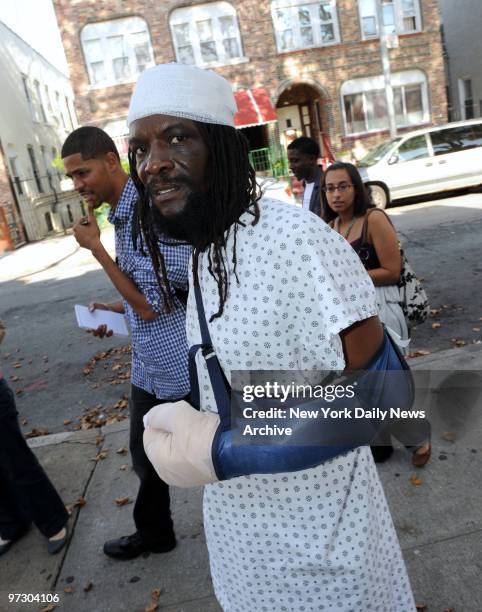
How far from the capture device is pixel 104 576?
274 centimetres

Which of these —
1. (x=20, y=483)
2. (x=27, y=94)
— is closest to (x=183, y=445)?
(x=20, y=483)

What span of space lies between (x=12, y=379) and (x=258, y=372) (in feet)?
18.3

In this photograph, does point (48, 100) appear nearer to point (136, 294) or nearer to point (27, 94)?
→ point (27, 94)

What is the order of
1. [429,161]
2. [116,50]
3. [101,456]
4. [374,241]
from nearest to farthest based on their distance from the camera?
[374,241], [101,456], [429,161], [116,50]

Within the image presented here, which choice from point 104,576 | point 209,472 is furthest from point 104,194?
point 104,576

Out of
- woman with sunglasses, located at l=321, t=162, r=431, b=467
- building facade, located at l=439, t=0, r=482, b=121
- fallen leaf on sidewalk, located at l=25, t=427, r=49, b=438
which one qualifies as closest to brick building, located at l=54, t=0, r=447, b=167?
building facade, located at l=439, t=0, r=482, b=121

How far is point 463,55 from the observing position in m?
26.0

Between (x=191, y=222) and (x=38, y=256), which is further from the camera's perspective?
(x=38, y=256)

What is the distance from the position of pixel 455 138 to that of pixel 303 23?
11.0 m

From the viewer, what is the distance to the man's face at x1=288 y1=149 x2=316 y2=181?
4.46 m

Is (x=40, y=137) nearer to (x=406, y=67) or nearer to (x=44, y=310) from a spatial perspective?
(x=406, y=67)

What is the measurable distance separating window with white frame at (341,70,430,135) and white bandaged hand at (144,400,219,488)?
22.2m

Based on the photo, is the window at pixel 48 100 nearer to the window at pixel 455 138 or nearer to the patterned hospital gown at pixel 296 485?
the window at pixel 455 138

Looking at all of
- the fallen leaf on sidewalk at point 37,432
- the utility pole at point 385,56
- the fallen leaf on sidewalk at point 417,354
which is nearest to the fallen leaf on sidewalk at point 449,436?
the fallen leaf on sidewalk at point 417,354
